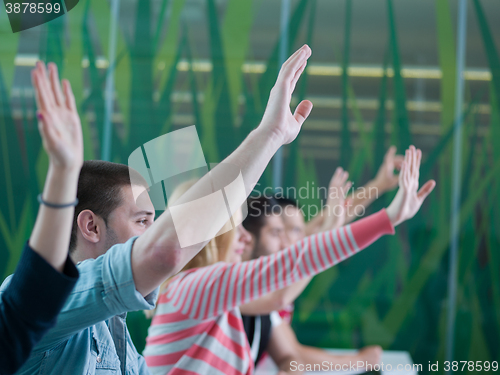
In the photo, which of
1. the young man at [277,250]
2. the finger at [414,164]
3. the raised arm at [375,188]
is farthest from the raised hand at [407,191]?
the raised arm at [375,188]

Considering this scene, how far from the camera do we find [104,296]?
2.08ft

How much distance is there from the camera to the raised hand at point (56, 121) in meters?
0.54

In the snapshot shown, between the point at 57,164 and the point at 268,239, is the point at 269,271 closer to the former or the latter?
the point at 57,164

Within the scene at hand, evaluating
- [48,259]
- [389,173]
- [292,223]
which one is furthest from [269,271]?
[389,173]

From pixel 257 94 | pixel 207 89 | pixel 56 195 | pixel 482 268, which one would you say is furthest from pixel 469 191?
pixel 56 195

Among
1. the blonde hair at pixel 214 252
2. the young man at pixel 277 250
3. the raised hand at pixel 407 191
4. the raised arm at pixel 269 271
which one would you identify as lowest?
the young man at pixel 277 250

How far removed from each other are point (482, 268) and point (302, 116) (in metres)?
2.85

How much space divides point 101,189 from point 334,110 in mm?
2512

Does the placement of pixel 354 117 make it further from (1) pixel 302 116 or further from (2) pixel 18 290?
(2) pixel 18 290

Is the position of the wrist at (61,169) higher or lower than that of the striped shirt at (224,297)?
higher

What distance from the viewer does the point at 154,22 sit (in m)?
3.28

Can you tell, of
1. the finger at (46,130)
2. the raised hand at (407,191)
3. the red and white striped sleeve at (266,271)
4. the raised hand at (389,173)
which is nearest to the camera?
the finger at (46,130)

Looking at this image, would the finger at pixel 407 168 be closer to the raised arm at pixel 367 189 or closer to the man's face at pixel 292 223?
the raised arm at pixel 367 189

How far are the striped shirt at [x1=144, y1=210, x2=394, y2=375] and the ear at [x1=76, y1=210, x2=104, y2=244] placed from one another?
32 cm
